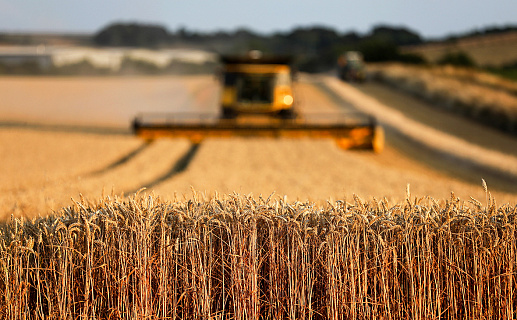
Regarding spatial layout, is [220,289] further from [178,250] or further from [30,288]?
[30,288]

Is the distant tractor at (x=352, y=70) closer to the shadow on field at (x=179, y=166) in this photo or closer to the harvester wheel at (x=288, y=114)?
the harvester wheel at (x=288, y=114)

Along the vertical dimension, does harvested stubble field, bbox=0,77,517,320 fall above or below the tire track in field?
above

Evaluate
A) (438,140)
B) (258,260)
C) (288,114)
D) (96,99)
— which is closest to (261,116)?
(288,114)

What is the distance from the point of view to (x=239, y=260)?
558 centimetres

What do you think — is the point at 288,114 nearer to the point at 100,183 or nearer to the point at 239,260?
the point at 100,183

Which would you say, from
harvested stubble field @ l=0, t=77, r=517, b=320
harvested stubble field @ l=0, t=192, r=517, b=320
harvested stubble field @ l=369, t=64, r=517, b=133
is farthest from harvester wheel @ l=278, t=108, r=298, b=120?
harvested stubble field @ l=0, t=192, r=517, b=320

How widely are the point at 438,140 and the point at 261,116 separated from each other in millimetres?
7549

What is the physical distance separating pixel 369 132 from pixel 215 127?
499cm

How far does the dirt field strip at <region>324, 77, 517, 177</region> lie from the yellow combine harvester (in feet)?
10.2

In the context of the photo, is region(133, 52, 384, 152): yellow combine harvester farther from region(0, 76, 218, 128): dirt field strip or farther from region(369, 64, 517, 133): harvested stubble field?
region(369, 64, 517, 133): harvested stubble field

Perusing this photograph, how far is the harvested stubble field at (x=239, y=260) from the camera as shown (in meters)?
5.55

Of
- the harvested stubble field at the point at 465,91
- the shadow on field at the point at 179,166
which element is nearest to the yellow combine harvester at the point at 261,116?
the shadow on field at the point at 179,166

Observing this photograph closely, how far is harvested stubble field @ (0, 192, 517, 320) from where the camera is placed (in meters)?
5.55

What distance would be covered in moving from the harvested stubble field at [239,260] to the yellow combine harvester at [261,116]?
1490 cm
